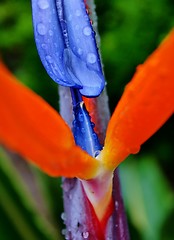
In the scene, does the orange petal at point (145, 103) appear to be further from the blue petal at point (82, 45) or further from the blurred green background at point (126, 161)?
the blurred green background at point (126, 161)

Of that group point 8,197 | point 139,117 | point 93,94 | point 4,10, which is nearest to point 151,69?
point 139,117

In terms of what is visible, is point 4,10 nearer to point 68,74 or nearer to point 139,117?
point 68,74

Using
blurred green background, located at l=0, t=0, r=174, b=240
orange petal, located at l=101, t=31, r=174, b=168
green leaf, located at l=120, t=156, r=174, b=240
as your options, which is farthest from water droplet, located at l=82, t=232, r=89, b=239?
green leaf, located at l=120, t=156, r=174, b=240

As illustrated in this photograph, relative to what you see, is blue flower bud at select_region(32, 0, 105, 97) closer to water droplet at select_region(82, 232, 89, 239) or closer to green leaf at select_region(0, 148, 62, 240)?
water droplet at select_region(82, 232, 89, 239)

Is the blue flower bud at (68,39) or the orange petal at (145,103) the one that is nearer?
the orange petal at (145,103)

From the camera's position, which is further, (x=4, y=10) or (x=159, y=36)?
(x=4, y=10)

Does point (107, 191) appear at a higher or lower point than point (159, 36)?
higher

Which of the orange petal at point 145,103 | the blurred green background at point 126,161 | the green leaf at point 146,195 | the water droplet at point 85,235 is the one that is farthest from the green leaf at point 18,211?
the orange petal at point 145,103
